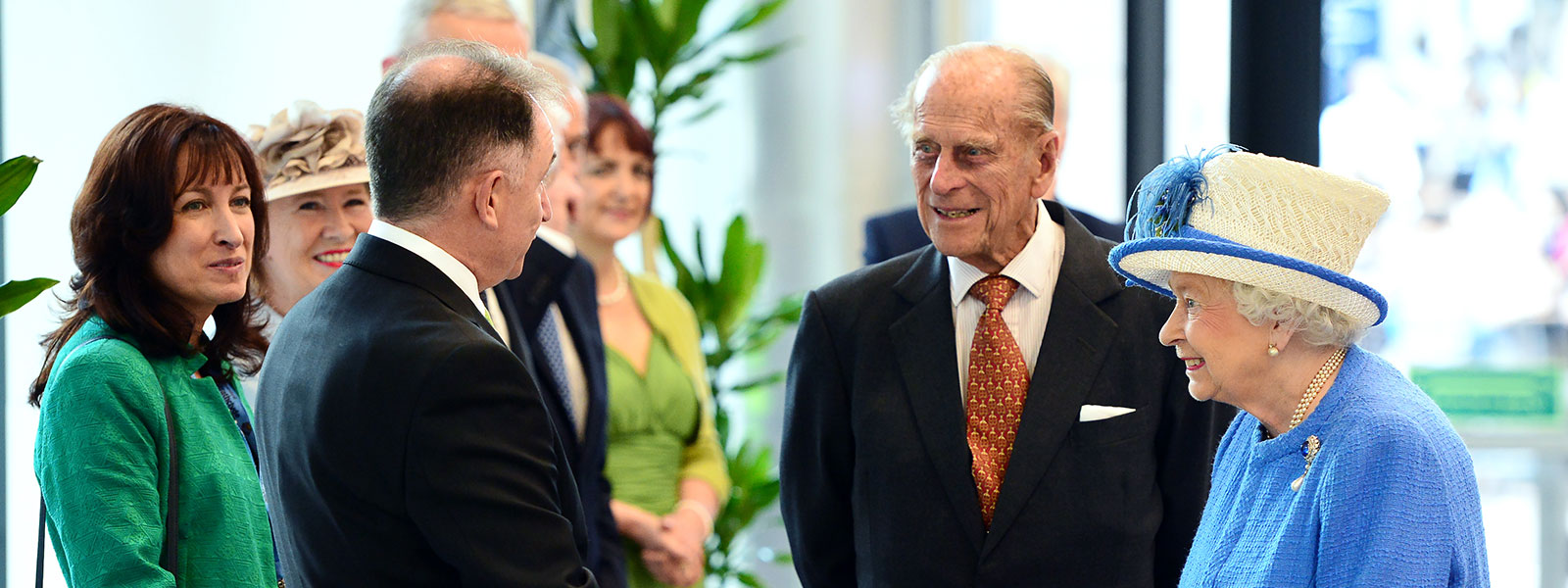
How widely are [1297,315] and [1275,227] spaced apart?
12cm

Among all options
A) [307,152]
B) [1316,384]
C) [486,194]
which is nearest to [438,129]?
[486,194]

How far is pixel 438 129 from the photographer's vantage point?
1620 millimetres

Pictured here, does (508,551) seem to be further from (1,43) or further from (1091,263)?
(1,43)

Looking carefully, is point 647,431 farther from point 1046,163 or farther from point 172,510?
point 172,510

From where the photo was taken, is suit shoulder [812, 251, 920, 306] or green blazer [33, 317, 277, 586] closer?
green blazer [33, 317, 277, 586]

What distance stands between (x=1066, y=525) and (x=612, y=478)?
4.24ft

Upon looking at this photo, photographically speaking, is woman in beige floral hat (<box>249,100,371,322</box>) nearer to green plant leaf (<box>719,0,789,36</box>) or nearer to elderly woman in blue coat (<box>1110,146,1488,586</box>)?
elderly woman in blue coat (<box>1110,146,1488,586</box>)

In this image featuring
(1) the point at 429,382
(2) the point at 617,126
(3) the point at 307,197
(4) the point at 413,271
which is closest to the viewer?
(1) the point at 429,382

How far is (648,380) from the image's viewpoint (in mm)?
3186

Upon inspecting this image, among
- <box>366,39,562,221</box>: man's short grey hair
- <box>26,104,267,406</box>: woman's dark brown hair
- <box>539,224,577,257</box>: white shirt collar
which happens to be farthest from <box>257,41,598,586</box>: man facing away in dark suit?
<box>539,224,577,257</box>: white shirt collar

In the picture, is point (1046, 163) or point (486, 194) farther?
point (1046, 163)

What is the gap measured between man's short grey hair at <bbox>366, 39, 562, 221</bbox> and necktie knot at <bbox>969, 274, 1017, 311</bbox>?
0.93m

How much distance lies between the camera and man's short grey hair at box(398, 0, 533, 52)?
3053 millimetres

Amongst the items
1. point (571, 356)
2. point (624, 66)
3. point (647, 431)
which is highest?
point (624, 66)
